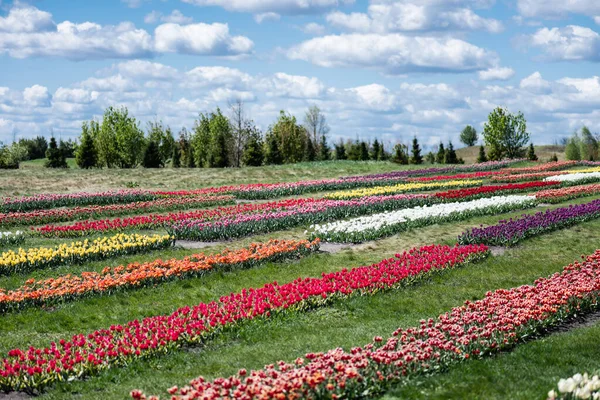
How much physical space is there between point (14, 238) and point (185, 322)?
12241mm

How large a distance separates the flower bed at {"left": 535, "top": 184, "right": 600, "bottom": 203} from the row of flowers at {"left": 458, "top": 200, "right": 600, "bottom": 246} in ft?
15.2

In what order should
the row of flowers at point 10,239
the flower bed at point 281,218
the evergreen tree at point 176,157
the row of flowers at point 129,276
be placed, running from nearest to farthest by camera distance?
1. the row of flowers at point 129,276
2. the row of flowers at point 10,239
3. the flower bed at point 281,218
4. the evergreen tree at point 176,157

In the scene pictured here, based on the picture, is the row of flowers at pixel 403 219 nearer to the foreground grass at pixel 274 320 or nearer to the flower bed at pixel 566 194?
the flower bed at pixel 566 194

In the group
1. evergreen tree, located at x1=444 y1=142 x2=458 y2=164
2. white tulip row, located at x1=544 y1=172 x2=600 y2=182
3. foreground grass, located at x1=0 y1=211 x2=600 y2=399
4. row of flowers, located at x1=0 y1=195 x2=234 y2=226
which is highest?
evergreen tree, located at x1=444 y1=142 x2=458 y2=164

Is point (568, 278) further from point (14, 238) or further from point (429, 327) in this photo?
point (14, 238)

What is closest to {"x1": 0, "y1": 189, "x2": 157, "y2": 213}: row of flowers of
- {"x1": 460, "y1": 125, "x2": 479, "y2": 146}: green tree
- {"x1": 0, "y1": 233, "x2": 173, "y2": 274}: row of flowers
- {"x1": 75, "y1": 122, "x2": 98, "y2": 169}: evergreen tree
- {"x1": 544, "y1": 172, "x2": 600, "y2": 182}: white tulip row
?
{"x1": 0, "y1": 233, "x2": 173, "y2": 274}: row of flowers

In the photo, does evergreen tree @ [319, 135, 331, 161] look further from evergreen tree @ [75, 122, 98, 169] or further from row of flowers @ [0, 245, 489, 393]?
row of flowers @ [0, 245, 489, 393]

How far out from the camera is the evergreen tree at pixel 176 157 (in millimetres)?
88000

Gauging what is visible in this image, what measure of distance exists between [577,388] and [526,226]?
13564 millimetres

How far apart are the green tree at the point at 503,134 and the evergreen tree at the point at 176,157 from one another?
41437 millimetres

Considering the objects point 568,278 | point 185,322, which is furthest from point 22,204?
point 568,278

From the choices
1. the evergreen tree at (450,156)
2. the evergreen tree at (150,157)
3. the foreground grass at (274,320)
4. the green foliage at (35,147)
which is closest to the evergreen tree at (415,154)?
the evergreen tree at (450,156)

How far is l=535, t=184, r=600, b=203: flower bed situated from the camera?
2927 cm

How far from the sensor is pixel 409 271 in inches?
599
